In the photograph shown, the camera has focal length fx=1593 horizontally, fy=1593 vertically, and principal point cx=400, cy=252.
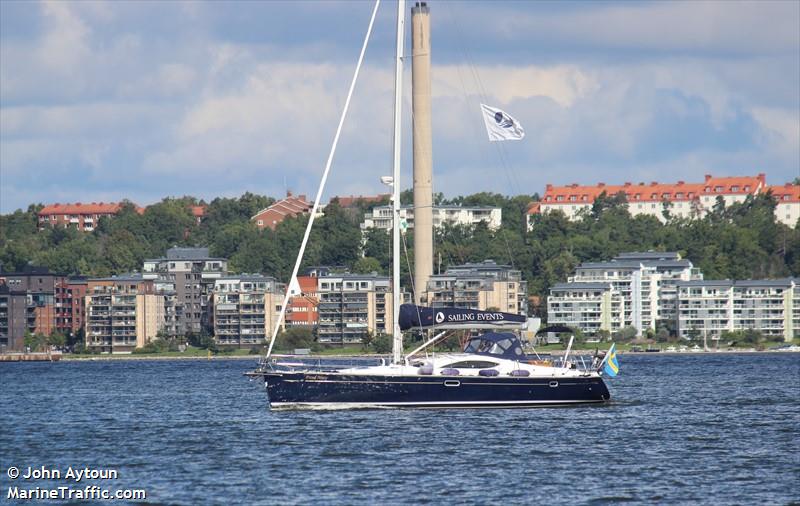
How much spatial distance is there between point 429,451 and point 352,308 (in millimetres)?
138464

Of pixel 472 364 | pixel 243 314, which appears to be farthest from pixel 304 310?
pixel 472 364

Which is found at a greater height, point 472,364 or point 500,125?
point 500,125

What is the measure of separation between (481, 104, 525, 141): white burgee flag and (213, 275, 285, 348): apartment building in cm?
12313

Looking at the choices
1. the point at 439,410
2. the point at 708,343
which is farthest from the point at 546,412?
the point at 708,343

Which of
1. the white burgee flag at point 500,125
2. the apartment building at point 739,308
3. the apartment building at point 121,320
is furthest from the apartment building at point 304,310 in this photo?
the white burgee flag at point 500,125

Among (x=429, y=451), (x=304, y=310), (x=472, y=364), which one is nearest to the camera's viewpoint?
(x=429, y=451)

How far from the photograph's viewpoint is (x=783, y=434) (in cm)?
5494

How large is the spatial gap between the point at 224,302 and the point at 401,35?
433ft

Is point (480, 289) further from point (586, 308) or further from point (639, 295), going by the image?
point (639, 295)

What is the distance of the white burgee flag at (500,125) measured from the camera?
66.3 metres

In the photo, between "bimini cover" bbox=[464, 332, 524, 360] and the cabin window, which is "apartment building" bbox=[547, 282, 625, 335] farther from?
the cabin window

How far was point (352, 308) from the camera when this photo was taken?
187 metres

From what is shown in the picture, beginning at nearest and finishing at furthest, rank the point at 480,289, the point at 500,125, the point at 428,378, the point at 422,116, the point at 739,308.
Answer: the point at 428,378 < the point at 500,125 < the point at 422,116 < the point at 480,289 < the point at 739,308

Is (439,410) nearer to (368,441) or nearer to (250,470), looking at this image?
(368,441)
